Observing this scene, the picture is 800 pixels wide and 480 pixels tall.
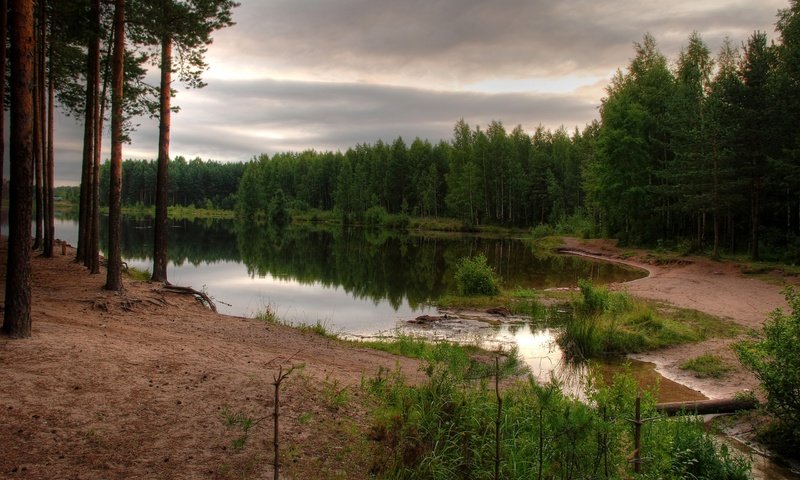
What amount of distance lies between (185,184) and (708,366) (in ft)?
525

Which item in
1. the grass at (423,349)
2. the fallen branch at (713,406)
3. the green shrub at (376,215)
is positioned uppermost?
the green shrub at (376,215)

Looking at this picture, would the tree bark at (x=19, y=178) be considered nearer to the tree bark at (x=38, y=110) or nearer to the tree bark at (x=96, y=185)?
the tree bark at (x=96, y=185)

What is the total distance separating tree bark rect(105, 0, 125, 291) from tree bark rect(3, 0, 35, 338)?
4944mm

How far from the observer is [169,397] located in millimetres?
6859

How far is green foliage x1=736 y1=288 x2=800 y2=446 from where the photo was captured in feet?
23.9

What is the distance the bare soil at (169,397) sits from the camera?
5.47 meters

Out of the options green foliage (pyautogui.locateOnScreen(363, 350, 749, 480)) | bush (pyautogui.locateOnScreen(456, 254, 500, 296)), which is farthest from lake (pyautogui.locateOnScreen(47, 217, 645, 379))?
green foliage (pyautogui.locateOnScreen(363, 350, 749, 480))

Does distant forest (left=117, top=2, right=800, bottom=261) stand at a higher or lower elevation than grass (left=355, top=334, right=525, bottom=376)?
higher

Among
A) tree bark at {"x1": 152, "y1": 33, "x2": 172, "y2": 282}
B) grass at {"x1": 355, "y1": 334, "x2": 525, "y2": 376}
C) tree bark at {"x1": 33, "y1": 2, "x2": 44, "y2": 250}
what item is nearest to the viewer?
grass at {"x1": 355, "y1": 334, "x2": 525, "y2": 376}

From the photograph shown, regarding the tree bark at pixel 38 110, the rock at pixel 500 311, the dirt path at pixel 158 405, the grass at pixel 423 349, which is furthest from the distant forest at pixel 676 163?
the tree bark at pixel 38 110

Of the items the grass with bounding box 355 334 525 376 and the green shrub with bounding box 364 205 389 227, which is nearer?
the grass with bounding box 355 334 525 376

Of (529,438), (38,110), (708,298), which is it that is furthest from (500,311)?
(38,110)

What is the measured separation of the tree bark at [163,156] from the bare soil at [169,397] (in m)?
5.10

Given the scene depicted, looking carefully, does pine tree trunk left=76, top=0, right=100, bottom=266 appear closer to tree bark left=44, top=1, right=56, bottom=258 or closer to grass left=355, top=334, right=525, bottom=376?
tree bark left=44, top=1, right=56, bottom=258
